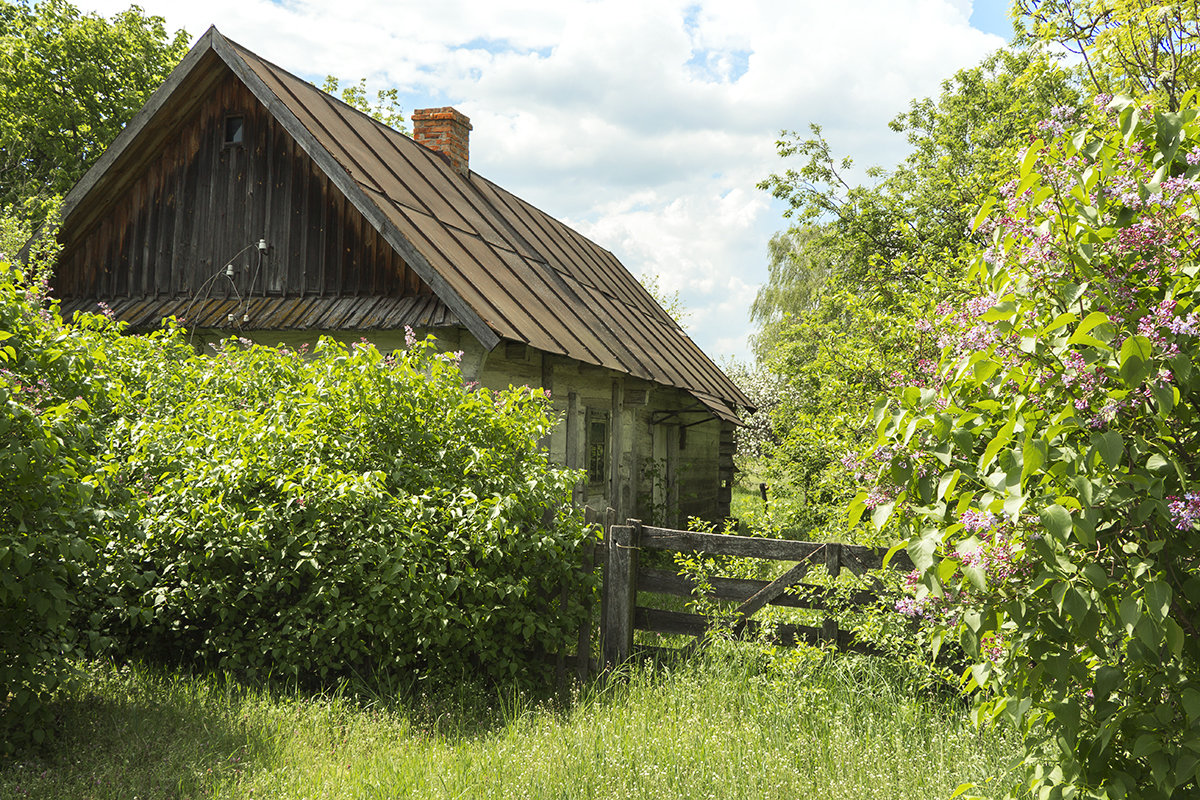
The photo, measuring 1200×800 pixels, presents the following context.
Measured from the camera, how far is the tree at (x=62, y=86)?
938 inches

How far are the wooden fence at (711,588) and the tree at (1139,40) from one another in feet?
17.3

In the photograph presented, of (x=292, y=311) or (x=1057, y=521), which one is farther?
(x=292, y=311)

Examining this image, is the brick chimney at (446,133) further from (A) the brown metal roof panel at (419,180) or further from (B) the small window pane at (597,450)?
(B) the small window pane at (597,450)

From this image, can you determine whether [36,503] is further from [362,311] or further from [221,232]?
[221,232]

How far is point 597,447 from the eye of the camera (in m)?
13.3

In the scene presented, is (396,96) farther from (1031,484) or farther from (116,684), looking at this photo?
(1031,484)

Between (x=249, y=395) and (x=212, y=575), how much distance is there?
1.67 metres

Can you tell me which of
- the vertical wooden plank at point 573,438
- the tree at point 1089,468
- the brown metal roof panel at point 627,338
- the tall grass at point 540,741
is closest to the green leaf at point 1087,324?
the tree at point 1089,468

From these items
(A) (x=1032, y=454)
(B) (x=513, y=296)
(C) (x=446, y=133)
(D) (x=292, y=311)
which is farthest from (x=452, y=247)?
(A) (x=1032, y=454)

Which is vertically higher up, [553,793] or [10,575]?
[10,575]

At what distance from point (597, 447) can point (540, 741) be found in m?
8.55

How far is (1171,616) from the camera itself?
2498mm

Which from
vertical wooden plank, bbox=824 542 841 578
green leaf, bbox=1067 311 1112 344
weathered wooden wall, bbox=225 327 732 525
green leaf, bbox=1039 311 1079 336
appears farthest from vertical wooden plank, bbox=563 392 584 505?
green leaf, bbox=1067 311 1112 344

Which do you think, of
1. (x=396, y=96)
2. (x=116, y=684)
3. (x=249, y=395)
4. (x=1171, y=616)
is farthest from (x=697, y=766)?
(x=396, y=96)
